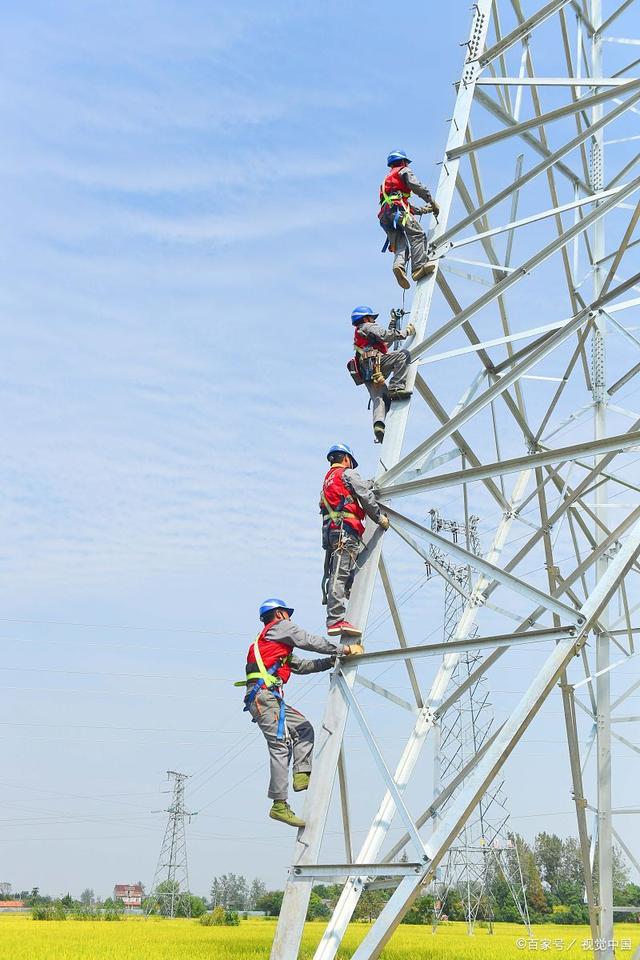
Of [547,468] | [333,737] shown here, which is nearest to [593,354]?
[547,468]

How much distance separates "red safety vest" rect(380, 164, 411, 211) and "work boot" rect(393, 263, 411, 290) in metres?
0.96

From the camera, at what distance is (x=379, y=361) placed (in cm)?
→ 1034

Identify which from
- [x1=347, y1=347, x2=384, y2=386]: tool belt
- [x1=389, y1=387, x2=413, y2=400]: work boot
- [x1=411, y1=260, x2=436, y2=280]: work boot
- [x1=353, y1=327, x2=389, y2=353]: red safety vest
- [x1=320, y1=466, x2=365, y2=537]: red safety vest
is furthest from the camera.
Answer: [x1=411, y1=260, x2=436, y2=280]: work boot

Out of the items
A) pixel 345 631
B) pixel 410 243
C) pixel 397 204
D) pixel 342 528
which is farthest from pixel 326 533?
pixel 397 204

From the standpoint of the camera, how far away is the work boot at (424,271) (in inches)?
426

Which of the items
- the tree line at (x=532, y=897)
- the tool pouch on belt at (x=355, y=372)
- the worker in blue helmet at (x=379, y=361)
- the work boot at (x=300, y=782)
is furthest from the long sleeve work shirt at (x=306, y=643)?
the tree line at (x=532, y=897)

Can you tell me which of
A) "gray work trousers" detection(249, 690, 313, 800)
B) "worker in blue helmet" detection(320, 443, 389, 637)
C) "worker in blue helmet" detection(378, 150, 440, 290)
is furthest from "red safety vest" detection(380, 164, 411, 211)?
"gray work trousers" detection(249, 690, 313, 800)

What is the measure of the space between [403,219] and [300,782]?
6514 millimetres

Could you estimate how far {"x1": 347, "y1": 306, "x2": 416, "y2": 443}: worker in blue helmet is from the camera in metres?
10.1

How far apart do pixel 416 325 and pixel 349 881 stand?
5.59 meters

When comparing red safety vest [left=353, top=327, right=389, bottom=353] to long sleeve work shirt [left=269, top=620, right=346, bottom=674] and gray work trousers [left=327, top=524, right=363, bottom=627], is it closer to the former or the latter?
gray work trousers [left=327, top=524, right=363, bottom=627]

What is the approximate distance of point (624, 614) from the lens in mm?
14070

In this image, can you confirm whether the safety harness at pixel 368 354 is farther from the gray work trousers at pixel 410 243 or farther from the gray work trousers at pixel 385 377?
Result: the gray work trousers at pixel 410 243

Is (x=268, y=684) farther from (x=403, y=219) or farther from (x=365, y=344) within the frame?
(x=403, y=219)
